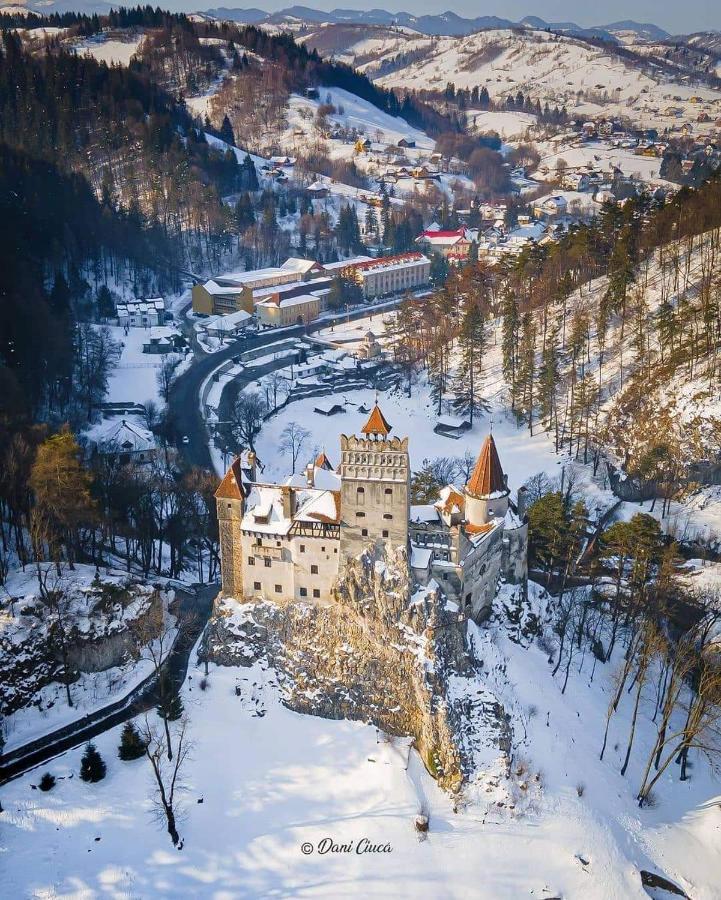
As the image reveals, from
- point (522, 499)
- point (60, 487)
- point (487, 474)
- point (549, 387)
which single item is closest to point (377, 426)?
point (487, 474)

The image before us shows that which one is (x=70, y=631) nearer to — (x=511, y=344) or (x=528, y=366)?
(x=528, y=366)

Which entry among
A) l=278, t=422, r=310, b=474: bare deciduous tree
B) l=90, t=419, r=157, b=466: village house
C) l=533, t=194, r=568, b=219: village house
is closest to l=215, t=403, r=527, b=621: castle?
l=90, t=419, r=157, b=466: village house

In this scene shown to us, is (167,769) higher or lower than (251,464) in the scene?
lower

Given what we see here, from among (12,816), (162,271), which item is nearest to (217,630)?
(12,816)

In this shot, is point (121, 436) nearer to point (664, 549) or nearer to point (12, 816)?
point (12, 816)

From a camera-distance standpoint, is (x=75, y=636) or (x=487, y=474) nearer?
(x=75, y=636)

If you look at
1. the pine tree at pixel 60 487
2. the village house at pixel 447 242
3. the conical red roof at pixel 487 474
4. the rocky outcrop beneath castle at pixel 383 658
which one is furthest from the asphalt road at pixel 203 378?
the village house at pixel 447 242
